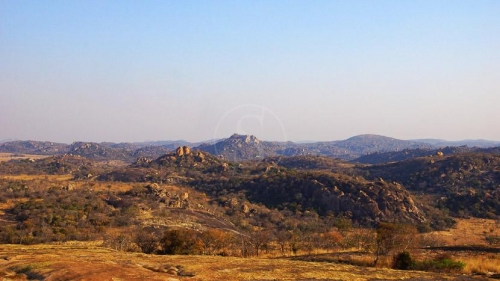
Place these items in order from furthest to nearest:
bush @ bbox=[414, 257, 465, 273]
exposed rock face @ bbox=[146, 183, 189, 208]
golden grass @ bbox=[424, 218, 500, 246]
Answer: exposed rock face @ bbox=[146, 183, 189, 208] → golden grass @ bbox=[424, 218, 500, 246] → bush @ bbox=[414, 257, 465, 273]

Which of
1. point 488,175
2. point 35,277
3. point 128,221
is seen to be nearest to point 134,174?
point 128,221

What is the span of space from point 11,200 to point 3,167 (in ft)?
270

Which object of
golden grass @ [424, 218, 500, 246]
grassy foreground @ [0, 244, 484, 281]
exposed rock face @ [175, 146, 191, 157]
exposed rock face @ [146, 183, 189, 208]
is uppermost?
exposed rock face @ [175, 146, 191, 157]

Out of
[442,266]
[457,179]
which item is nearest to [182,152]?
[457,179]

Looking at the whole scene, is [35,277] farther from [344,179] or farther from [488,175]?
[488,175]

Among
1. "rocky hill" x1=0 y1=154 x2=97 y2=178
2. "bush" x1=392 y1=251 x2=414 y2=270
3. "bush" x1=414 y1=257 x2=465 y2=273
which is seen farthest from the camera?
"rocky hill" x1=0 y1=154 x2=97 y2=178

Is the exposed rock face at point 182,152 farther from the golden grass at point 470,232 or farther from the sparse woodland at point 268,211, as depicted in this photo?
the golden grass at point 470,232

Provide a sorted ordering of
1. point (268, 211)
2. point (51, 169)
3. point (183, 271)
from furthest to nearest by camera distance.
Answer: point (51, 169), point (268, 211), point (183, 271)

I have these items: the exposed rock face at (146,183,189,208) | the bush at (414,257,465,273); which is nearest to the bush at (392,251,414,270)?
the bush at (414,257,465,273)

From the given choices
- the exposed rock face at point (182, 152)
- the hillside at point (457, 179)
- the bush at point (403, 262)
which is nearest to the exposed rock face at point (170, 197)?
the bush at point (403, 262)

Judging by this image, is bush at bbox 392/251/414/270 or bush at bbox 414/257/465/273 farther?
bush at bbox 392/251/414/270

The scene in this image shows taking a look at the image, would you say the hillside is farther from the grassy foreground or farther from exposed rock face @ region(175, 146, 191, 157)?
the grassy foreground

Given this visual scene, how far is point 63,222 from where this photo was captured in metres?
43.9

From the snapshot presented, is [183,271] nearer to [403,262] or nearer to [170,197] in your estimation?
[403,262]
